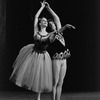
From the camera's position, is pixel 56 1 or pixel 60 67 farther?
pixel 56 1

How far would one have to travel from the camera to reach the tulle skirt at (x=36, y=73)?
10.1ft

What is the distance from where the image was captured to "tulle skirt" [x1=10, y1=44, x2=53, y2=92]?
121 inches

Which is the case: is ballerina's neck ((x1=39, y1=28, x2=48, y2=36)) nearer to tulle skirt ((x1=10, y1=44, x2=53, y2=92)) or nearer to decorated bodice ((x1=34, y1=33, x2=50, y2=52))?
decorated bodice ((x1=34, y1=33, x2=50, y2=52))

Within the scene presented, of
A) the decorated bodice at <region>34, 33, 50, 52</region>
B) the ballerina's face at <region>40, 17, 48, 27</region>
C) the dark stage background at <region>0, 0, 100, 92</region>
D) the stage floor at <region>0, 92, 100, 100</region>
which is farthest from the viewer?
the dark stage background at <region>0, 0, 100, 92</region>

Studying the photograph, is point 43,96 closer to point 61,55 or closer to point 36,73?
point 36,73

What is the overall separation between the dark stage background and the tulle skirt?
2.28 ft

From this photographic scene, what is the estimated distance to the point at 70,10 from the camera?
3850 mm

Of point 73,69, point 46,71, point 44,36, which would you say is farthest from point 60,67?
point 73,69

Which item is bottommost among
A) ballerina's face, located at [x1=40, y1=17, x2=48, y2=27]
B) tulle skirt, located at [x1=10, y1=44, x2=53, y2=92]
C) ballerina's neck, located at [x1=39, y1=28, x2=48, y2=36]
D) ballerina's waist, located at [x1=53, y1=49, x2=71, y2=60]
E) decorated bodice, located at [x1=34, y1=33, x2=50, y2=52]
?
tulle skirt, located at [x1=10, y1=44, x2=53, y2=92]

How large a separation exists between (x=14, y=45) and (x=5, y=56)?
0.16 m

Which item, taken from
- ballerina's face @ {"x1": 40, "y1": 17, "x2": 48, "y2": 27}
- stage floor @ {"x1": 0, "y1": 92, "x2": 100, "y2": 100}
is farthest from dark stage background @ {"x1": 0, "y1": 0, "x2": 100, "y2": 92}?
ballerina's face @ {"x1": 40, "y1": 17, "x2": 48, "y2": 27}

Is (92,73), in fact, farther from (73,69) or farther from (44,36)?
(44,36)

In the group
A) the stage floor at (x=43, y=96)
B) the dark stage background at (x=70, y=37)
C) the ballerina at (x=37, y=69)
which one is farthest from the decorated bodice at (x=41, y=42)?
the stage floor at (x=43, y=96)

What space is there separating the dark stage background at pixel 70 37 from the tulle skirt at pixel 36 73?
696mm
